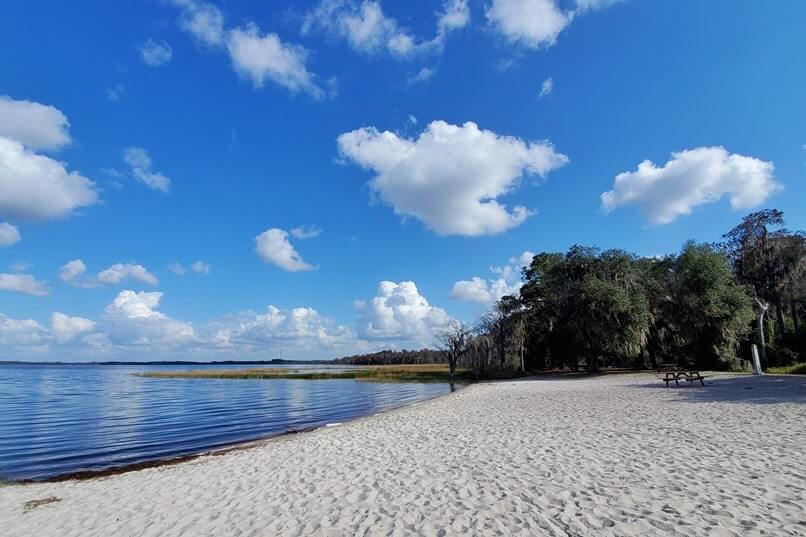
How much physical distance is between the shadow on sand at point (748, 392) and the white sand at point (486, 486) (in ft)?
6.24

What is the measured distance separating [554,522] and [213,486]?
6265 mm

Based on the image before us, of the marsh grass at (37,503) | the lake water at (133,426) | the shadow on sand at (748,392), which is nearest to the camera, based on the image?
the marsh grass at (37,503)

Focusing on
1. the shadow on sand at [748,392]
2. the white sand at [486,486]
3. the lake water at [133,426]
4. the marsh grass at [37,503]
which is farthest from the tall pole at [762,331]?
the marsh grass at [37,503]

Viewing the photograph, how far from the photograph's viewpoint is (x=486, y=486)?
651 cm

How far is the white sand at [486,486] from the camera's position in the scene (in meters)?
5.08

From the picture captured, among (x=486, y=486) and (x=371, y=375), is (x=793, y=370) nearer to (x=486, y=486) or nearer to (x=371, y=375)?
(x=486, y=486)

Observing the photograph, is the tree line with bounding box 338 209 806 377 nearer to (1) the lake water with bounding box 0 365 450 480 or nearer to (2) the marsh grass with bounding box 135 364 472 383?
(2) the marsh grass with bounding box 135 364 472 383

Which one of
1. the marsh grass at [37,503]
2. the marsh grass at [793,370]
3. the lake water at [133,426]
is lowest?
the lake water at [133,426]

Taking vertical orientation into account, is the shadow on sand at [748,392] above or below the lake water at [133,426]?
above

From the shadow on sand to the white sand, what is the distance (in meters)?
1.90

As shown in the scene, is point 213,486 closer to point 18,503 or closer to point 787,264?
point 18,503

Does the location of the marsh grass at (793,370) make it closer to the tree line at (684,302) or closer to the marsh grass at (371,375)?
the tree line at (684,302)

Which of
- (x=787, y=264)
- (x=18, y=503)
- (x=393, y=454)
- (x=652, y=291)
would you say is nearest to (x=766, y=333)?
(x=787, y=264)

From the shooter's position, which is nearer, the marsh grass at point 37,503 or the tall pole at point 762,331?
the marsh grass at point 37,503
